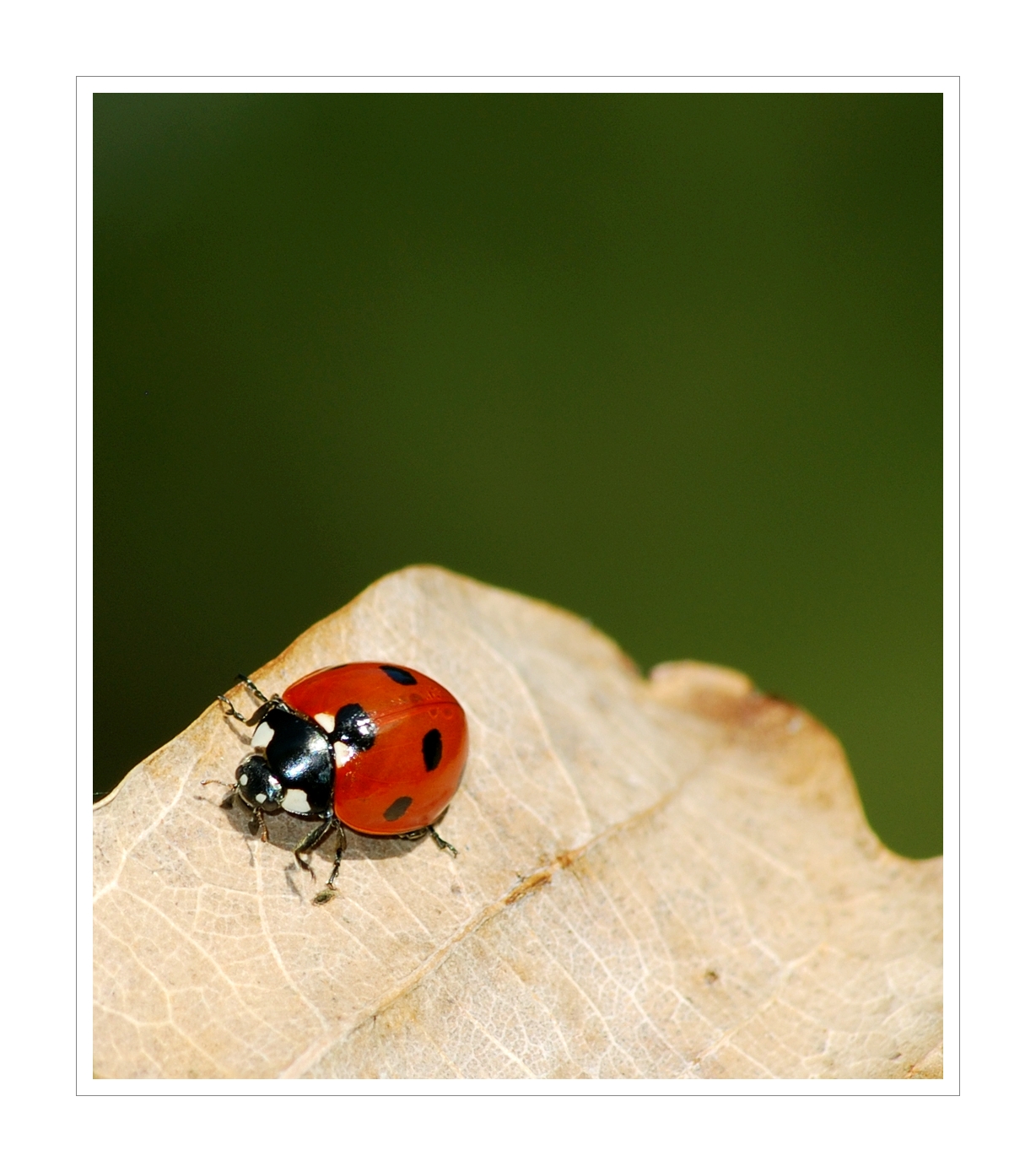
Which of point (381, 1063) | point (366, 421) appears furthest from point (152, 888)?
point (366, 421)

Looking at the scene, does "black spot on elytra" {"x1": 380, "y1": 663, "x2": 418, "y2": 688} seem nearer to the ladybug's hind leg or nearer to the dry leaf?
the dry leaf

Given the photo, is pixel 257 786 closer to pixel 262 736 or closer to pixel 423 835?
pixel 262 736

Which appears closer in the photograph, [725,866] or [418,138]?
[725,866]

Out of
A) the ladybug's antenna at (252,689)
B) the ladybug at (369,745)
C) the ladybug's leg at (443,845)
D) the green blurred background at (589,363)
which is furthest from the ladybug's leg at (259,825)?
the green blurred background at (589,363)

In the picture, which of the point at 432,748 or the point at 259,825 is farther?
the point at 432,748
